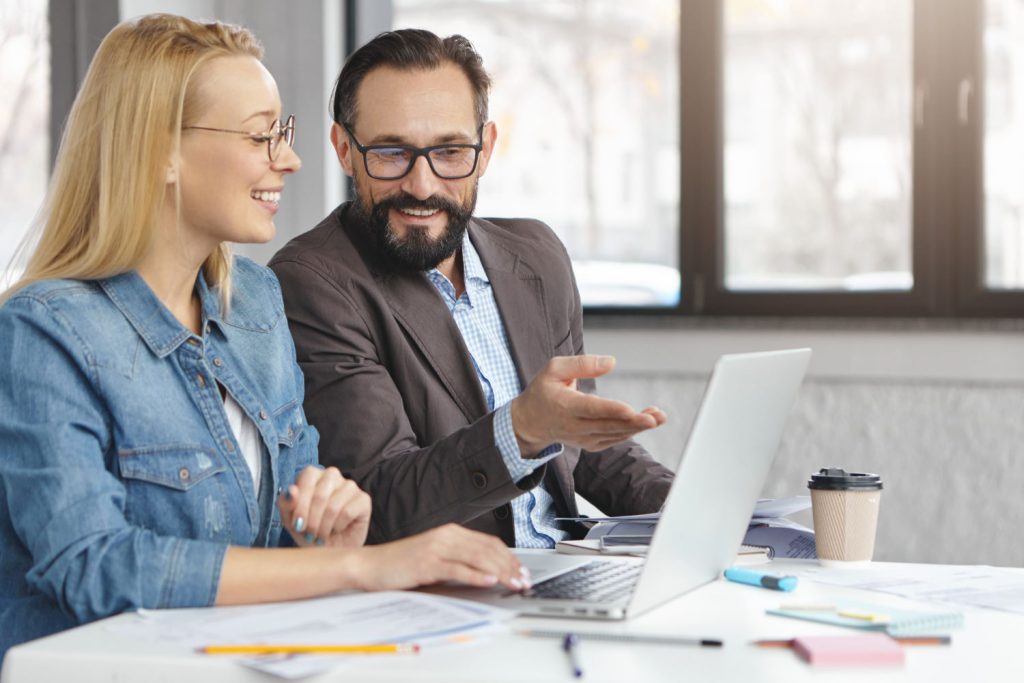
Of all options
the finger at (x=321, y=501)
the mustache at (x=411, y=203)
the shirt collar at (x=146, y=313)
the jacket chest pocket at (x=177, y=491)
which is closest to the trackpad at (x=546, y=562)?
the finger at (x=321, y=501)

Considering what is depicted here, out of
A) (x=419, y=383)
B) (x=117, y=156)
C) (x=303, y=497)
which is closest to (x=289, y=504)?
(x=303, y=497)

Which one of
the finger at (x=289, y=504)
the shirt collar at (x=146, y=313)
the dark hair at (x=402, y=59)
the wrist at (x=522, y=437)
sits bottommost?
the finger at (x=289, y=504)

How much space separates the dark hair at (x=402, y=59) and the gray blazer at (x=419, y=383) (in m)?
0.19

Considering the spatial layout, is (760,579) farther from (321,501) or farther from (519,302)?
(519,302)

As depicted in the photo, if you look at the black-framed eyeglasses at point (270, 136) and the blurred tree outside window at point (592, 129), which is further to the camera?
the blurred tree outside window at point (592, 129)

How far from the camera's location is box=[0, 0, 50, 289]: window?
12.3 feet

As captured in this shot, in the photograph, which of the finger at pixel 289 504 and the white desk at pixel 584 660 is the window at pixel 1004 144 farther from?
the finger at pixel 289 504

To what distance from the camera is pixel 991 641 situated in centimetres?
118

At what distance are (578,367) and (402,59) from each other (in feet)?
3.02

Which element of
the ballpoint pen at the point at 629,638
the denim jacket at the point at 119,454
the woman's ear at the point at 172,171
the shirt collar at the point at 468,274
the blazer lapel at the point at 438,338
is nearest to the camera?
the ballpoint pen at the point at 629,638

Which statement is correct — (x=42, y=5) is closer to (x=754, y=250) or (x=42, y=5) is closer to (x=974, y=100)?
(x=754, y=250)

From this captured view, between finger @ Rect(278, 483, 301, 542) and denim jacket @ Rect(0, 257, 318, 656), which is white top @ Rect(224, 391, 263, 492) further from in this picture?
finger @ Rect(278, 483, 301, 542)

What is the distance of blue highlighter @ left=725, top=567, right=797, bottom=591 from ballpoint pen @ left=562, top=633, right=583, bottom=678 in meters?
0.34

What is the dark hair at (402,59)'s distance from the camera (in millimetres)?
2205
